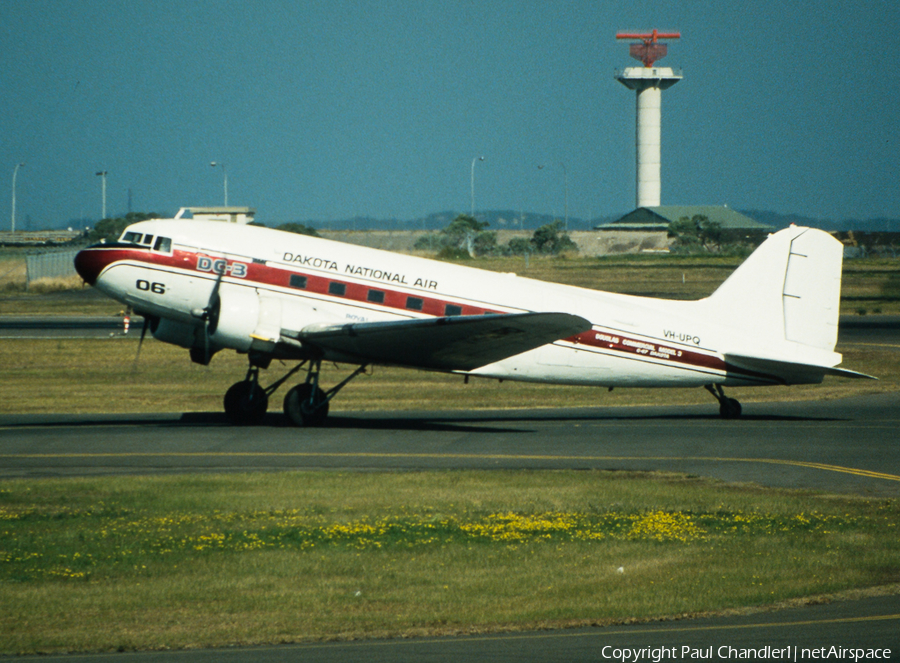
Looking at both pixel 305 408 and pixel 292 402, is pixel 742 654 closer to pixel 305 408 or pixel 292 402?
pixel 305 408

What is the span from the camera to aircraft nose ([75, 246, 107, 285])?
2269 centimetres

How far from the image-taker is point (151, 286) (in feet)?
74.4

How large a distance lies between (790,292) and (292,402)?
43.0ft

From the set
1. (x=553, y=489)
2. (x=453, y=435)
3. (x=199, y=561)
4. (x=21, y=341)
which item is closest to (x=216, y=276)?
(x=453, y=435)

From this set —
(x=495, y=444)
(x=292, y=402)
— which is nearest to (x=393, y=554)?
(x=495, y=444)

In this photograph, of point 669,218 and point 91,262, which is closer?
point 91,262

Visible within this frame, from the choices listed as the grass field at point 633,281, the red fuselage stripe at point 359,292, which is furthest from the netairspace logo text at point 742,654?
the grass field at point 633,281

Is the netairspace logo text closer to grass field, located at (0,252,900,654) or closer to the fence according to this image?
grass field, located at (0,252,900,654)

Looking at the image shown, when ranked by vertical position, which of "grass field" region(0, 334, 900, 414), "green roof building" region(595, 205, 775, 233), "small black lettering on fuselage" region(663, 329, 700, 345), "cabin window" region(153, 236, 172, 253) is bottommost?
"grass field" region(0, 334, 900, 414)

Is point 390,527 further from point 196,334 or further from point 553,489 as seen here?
point 196,334

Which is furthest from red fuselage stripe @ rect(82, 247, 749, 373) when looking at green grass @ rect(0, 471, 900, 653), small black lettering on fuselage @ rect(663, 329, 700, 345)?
green grass @ rect(0, 471, 900, 653)

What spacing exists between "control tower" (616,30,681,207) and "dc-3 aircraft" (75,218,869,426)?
433 ft

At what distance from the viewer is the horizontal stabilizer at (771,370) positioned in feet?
81.5

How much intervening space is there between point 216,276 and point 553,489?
10.4 meters
